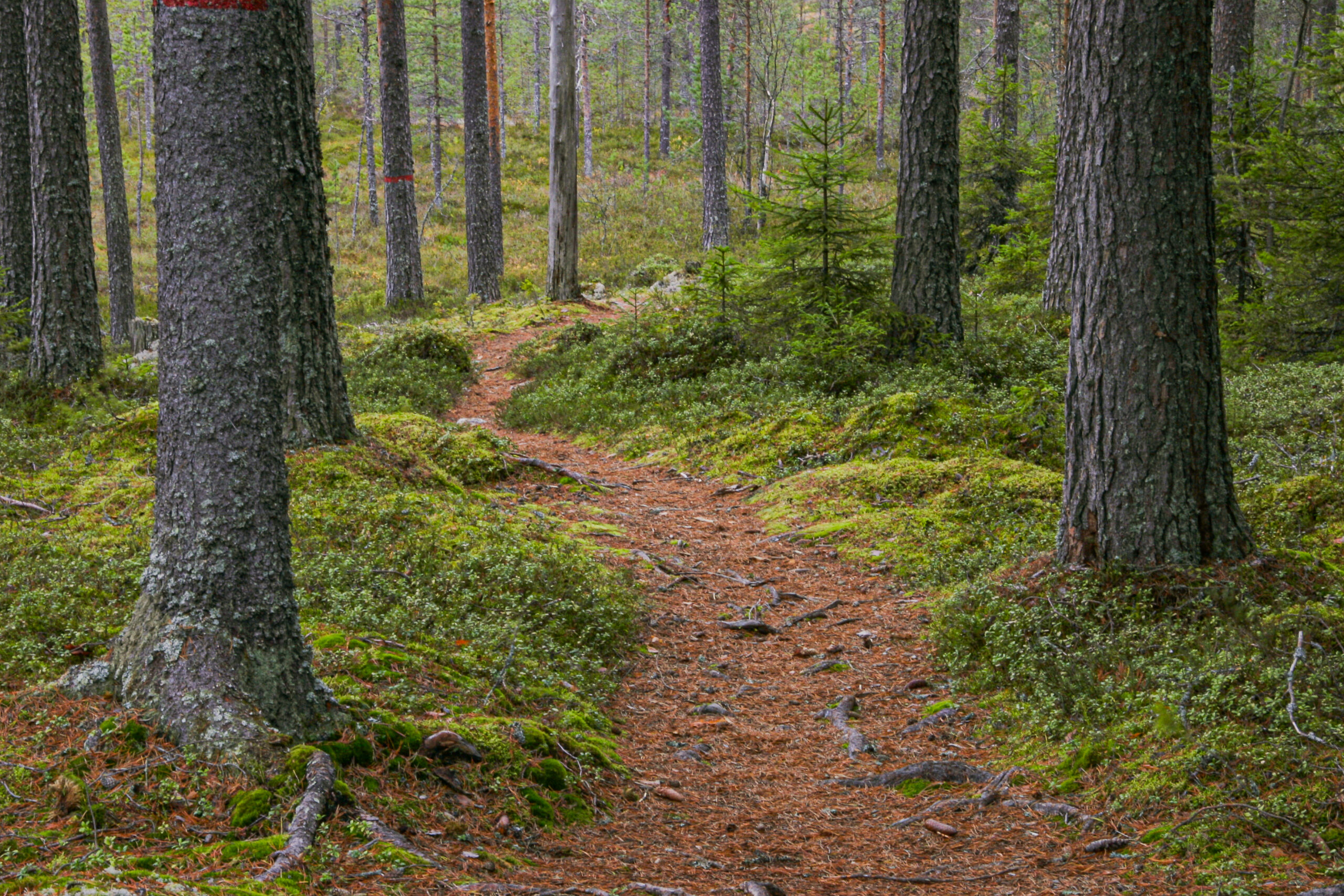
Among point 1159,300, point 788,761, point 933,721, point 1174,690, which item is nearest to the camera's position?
→ point 1174,690

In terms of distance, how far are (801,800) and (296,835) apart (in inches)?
85.4

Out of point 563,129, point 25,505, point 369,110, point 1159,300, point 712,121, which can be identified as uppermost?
point 369,110

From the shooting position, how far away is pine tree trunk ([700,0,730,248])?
20.4m

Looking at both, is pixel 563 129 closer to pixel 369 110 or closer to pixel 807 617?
pixel 807 617

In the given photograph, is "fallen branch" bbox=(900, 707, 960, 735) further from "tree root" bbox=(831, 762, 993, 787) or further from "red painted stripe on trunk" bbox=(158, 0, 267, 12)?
"red painted stripe on trunk" bbox=(158, 0, 267, 12)

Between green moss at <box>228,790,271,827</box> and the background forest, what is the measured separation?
2cm

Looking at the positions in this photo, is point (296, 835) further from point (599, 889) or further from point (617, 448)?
point (617, 448)

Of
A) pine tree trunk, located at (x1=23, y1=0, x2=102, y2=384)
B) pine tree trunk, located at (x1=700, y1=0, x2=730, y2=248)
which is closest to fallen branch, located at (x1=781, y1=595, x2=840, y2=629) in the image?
pine tree trunk, located at (x1=23, y1=0, x2=102, y2=384)

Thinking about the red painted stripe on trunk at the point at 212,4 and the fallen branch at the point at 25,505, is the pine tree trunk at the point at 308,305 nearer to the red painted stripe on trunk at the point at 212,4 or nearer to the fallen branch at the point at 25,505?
the fallen branch at the point at 25,505

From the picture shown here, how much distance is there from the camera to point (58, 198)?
380 inches

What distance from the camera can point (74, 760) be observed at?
114 inches

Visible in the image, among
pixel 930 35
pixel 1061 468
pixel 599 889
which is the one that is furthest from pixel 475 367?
pixel 599 889

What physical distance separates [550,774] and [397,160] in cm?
1666

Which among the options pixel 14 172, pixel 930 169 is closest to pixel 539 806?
pixel 930 169
